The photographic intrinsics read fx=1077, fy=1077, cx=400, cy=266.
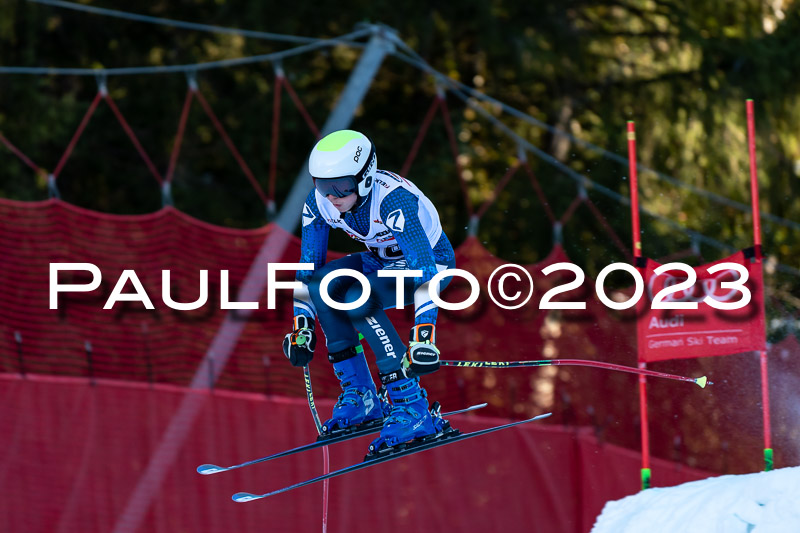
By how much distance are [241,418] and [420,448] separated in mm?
2398

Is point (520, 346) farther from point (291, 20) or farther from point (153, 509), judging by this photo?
point (291, 20)

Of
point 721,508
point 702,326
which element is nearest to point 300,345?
point 721,508

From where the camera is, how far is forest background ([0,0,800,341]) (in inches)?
478

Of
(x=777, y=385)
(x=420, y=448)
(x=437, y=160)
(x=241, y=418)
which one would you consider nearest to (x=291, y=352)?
(x=420, y=448)

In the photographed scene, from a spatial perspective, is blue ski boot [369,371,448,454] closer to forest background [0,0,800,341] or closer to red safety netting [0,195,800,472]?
red safety netting [0,195,800,472]

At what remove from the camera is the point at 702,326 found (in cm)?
583

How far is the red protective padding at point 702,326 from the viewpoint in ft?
19.0

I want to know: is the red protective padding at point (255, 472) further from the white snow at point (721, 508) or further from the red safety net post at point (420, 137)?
the red safety net post at point (420, 137)

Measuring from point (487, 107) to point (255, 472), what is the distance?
807 cm

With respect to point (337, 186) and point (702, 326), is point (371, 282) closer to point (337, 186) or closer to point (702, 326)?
point (337, 186)

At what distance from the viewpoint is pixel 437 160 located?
12391mm

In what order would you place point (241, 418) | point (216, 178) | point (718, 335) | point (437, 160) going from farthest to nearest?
point (216, 178) < point (437, 160) < point (241, 418) < point (718, 335)

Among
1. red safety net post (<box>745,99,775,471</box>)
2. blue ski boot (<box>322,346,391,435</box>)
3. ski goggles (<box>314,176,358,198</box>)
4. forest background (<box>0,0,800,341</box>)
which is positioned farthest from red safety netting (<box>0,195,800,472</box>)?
forest background (<box>0,0,800,341</box>)

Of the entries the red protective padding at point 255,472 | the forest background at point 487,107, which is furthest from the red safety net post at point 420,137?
the red protective padding at point 255,472
